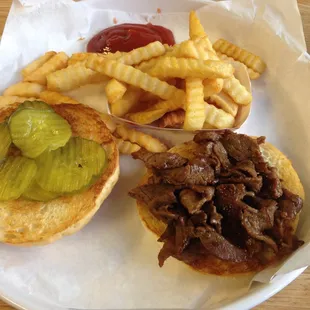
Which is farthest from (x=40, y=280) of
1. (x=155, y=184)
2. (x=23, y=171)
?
(x=155, y=184)

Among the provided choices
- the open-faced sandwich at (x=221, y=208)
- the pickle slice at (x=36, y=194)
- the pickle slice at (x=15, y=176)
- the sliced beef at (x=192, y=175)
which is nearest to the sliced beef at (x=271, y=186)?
the open-faced sandwich at (x=221, y=208)

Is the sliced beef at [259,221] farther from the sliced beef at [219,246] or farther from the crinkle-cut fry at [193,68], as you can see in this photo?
the crinkle-cut fry at [193,68]

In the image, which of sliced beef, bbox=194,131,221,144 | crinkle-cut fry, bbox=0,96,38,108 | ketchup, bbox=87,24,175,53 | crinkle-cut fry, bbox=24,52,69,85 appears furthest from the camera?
ketchup, bbox=87,24,175,53

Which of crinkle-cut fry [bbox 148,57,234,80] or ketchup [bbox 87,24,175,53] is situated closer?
crinkle-cut fry [bbox 148,57,234,80]

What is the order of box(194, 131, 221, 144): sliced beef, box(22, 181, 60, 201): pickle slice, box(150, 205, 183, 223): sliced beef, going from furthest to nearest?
1. box(194, 131, 221, 144): sliced beef
2. box(22, 181, 60, 201): pickle slice
3. box(150, 205, 183, 223): sliced beef

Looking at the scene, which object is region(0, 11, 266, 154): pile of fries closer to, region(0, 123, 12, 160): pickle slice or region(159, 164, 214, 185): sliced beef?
region(159, 164, 214, 185): sliced beef

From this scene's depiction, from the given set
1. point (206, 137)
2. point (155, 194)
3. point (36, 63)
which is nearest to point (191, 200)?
point (155, 194)

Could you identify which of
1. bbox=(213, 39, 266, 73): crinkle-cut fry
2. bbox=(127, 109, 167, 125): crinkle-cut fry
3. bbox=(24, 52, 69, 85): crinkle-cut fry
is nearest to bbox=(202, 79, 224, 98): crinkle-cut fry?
bbox=(127, 109, 167, 125): crinkle-cut fry

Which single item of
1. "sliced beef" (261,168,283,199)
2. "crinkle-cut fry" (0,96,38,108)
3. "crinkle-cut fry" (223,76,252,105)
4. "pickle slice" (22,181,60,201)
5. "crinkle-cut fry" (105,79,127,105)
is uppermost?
"crinkle-cut fry" (223,76,252,105)
